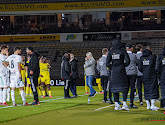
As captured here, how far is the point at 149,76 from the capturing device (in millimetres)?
11875

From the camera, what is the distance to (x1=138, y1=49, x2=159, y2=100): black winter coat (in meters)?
11.8

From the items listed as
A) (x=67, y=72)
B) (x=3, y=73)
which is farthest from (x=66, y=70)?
(x=3, y=73)

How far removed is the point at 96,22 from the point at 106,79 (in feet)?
A: 106

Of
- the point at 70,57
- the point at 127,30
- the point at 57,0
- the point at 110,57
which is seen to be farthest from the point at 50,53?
the point at 110,57

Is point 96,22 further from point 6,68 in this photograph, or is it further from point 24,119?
point 24,119

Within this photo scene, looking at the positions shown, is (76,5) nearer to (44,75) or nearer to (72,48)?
(72,48)

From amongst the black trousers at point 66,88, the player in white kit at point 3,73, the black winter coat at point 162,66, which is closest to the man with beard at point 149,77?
the black winter coat at point 162,66

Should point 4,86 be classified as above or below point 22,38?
below

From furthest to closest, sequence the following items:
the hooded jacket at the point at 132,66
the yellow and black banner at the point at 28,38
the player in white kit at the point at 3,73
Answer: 1. the yellow and black banner at the point at 28,38
2. the player in white kit at the point at 3,73
3. the hooded jacket at the point at 132,66

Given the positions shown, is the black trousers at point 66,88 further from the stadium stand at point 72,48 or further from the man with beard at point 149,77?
the stadium stand at point 72,48

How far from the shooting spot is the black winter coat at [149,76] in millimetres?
11789

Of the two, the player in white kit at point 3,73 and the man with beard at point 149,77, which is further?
the player in white kit at point 3,73

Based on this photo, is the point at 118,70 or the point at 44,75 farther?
the point at 44,75

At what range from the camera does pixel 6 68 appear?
47.8 ft
